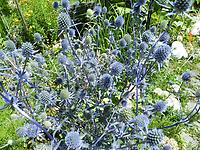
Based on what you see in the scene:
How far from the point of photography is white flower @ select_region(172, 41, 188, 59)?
3.59 metres

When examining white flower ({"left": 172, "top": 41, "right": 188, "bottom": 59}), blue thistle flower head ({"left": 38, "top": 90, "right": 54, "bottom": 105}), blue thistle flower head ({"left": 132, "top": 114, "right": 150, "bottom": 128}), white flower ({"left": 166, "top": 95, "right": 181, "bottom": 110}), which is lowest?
white flower ({"left": 166, "top": 95, "right": 181, "bottom": 110})

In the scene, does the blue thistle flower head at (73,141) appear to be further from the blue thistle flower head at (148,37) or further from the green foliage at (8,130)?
the green foliage at (8,130)

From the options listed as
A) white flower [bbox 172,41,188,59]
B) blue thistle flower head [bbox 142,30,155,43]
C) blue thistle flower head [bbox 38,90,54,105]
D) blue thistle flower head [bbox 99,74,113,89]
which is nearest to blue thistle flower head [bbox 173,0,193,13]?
blue thistle flower head [bbox 142,30,155,43]

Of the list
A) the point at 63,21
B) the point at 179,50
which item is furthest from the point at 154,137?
the point at 179,50

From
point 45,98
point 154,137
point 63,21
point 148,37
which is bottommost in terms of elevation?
point 154,137

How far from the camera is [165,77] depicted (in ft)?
10.4

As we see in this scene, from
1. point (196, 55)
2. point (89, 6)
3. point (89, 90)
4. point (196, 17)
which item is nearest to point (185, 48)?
point (196, 55)

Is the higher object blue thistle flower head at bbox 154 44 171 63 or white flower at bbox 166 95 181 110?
blue thistle flower head at bbox 154 44 171 63

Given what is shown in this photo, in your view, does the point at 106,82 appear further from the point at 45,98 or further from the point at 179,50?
the point at 179,50

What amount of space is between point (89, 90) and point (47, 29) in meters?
1.92

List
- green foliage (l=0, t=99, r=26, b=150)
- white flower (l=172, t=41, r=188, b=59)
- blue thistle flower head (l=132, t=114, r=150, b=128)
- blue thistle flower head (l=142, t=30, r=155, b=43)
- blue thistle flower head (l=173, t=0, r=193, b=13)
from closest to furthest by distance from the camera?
blue thistle flower head (l=173, t=0, r=193, b=13) → blue thistle flower head (l=132, t=114, r=150, b=128) → blue thistle flower head (l=142, t=30, r=155, b=43) → green foliage (l=0, t=99, r=26, b=150) → white flower (l=172, t=41, r=188, b=59)

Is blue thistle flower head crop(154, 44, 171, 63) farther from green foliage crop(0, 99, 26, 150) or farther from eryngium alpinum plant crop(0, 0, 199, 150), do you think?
green foliage crop(0, 99, 26, 150)

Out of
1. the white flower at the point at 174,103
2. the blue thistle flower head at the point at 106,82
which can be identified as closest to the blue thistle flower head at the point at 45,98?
the blue thistle flower head at the point at 106,82

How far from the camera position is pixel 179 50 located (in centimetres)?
365
